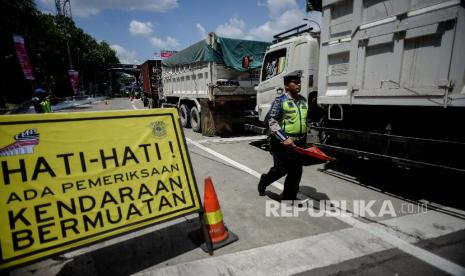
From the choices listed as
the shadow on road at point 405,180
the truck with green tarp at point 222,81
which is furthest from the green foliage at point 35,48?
the shadow on road at point 405,180

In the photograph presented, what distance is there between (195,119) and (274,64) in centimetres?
487

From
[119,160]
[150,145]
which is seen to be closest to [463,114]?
[150,145]

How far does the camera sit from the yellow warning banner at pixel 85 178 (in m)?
2.11

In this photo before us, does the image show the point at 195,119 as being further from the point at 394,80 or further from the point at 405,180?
the point at 394,80

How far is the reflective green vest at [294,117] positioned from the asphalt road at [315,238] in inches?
44.9

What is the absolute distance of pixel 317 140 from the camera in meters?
5.72

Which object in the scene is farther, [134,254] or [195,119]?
[195,119]

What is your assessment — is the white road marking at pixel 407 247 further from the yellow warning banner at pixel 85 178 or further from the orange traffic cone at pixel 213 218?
the yellow warning banner at pixel 85 178

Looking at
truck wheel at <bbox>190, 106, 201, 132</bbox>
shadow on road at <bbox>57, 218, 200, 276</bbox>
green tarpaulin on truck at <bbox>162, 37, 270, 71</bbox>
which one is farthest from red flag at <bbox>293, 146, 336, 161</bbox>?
truck wheel at <bbox>190, 106, 201, 132</bbox>

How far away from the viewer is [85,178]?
2.40m

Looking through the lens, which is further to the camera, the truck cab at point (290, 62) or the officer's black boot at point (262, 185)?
the truck cab at point (290, 62)

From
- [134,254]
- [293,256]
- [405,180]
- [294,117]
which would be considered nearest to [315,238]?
[293,256]

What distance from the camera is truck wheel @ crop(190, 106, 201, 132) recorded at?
1055cm

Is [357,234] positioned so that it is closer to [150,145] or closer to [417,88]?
[417,88]
